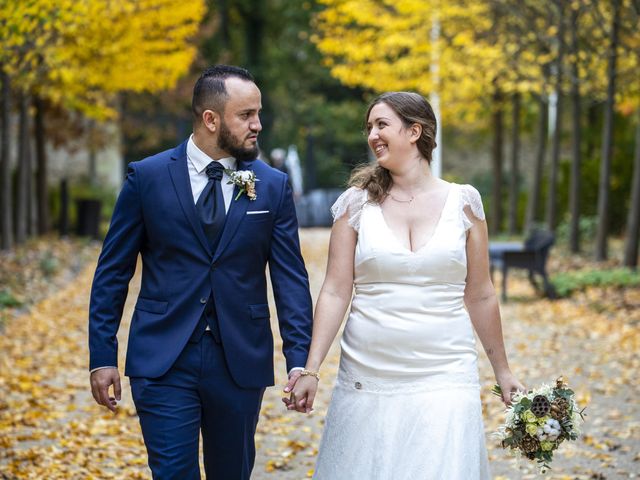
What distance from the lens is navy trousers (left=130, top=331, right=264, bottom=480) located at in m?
4.04

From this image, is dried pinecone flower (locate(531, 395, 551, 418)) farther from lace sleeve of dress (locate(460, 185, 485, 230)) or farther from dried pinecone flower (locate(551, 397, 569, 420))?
lace sleeve of dress (locate(460, 185, 485, 230))

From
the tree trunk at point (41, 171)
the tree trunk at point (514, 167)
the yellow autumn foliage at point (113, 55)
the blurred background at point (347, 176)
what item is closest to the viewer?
the blurred background at point (347, 176)

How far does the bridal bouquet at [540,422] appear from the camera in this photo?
161 inches

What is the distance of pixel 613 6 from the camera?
15.0 meters

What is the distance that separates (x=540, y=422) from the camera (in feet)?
13.4

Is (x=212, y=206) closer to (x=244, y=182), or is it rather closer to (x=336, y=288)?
(x=244, y=182)

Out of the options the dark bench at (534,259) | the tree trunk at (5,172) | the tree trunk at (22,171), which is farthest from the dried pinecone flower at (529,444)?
the tree trunk at (22,171)

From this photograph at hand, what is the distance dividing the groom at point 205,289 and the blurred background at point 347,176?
2.28ft

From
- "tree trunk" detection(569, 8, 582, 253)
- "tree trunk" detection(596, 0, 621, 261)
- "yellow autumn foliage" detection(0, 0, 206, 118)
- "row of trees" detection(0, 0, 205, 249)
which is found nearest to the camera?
"yellow autumn foliage" detection(0, 0, 206, 118)

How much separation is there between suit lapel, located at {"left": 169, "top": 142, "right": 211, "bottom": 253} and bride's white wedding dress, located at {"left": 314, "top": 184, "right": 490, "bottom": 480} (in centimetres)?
67

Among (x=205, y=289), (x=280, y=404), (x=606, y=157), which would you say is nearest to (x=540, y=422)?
(x=205, y=289)

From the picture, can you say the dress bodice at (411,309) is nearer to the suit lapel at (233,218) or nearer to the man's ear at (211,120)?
the suit lapel at (233,218)

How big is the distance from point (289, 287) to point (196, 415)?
2.17ft

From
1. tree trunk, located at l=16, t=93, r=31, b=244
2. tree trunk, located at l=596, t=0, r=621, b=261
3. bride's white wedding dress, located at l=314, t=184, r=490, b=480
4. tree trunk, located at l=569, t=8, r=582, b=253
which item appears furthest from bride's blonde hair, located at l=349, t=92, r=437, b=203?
tree trunk, located at l=16, t=93, r=31, b=244
